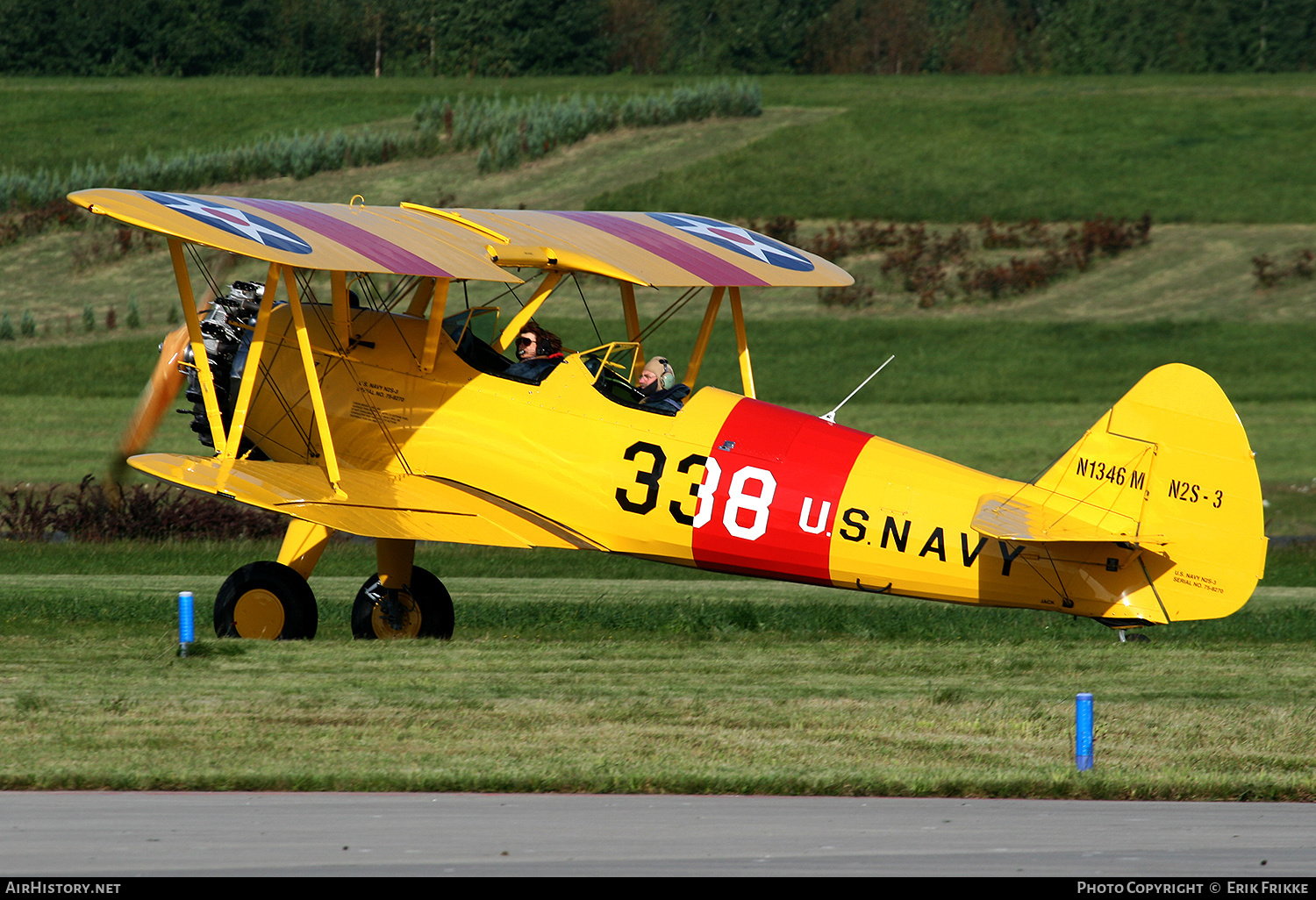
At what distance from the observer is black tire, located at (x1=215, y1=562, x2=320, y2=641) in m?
12.4

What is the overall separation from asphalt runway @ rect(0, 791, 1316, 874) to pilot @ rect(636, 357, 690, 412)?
432 centimetres

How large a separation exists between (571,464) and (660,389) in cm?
79

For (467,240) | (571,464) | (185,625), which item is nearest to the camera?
(185,625)

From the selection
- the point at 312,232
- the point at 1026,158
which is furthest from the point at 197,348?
the point at 1026,158

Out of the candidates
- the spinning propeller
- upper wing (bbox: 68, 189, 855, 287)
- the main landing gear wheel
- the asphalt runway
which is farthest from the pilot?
the asphalt runway

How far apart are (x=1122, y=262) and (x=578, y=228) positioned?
111 feet

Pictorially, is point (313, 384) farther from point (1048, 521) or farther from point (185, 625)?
point (1048, 521)

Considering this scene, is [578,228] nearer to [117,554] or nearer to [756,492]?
[756,492]

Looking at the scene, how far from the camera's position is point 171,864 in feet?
21.9

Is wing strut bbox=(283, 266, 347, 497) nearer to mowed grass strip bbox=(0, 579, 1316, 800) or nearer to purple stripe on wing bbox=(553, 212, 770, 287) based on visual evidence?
mowed grass strip bbox=(0, 579, 1316, 800)

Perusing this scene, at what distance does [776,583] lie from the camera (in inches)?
840

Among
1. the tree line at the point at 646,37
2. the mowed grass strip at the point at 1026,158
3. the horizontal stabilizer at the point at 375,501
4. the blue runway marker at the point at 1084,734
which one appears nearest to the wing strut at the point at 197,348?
the horizontal stabilizer at the point at 375,501

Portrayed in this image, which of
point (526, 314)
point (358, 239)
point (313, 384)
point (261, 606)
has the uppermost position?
point (358, 239)

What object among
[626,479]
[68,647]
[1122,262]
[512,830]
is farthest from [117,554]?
[1122,262]
